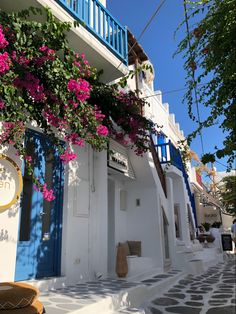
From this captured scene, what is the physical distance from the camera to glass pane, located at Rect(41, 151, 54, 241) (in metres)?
6.24

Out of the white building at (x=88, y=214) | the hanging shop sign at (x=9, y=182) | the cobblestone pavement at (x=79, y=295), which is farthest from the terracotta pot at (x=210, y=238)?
the hanging shop sign at (x=9, y=182)

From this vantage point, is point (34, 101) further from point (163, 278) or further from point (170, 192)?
point (170, 192)

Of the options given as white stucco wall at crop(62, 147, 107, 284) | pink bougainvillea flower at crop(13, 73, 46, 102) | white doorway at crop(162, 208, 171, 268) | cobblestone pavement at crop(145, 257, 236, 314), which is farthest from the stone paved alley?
pink bougainvillea flower at crop(13, 73, 46, 102)

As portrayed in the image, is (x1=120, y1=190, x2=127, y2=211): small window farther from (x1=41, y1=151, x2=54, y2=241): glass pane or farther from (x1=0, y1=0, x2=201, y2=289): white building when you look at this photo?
(x1=41, y1=151, x2=54, y2=241): glass pane

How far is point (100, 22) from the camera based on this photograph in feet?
23.7

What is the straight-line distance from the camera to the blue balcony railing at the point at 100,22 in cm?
627

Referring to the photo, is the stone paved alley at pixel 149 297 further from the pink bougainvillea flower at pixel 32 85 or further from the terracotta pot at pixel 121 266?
the pink bougainvillea flower at pixel 32 85

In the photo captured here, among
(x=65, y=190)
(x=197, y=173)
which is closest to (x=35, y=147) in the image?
(x=65, y=190)

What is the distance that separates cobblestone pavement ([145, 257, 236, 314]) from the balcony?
5.60 m

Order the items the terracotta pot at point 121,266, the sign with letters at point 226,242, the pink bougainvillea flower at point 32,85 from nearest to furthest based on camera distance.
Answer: the pink bougainvillea flower at point 32,85 < the terracotta pot at point 121,266 < the sign with letters at point 226,242

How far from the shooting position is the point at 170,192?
38.5 feet

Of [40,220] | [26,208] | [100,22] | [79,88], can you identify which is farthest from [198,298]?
[100,22]

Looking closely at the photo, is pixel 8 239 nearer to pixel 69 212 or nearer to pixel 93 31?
pixel 69 212

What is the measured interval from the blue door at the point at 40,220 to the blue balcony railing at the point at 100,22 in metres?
2.71
